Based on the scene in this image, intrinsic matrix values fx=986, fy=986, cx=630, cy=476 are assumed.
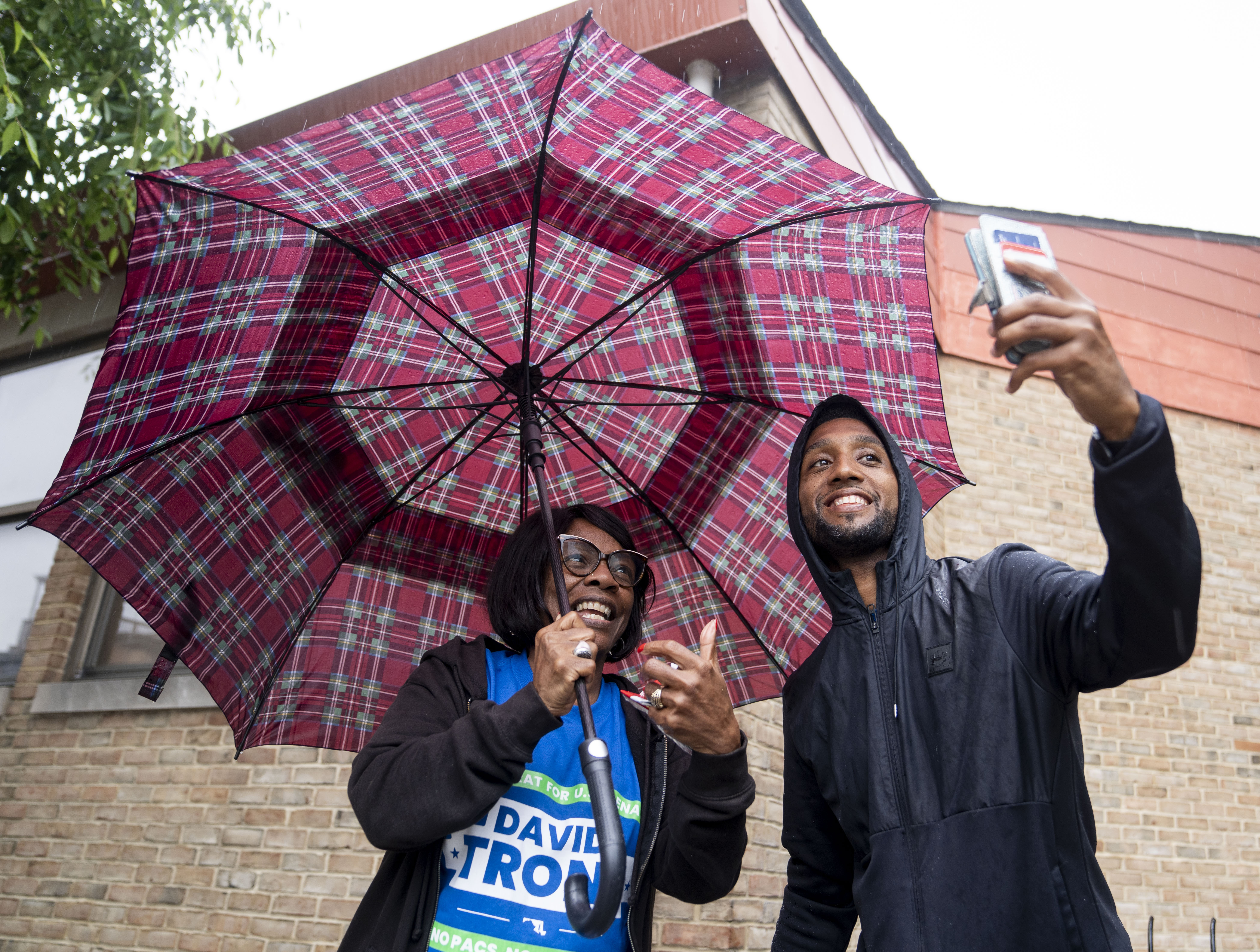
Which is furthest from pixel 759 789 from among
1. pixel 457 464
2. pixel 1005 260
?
pixel 1005 260

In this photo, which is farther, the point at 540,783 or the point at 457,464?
the point at 457,464

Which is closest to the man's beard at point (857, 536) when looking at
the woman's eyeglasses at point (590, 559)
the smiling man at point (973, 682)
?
the smiling man at point (973, 682)

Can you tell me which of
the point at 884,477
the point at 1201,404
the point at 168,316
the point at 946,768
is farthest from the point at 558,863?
the point at 1201,404

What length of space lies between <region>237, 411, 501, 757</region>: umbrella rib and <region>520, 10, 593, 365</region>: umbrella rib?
1.09 feet

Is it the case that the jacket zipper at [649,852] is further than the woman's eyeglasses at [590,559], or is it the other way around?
the woman's eyeglasses at [590,559]

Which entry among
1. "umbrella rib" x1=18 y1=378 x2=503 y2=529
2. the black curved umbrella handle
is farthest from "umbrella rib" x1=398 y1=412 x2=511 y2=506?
the black curved umbrella handle

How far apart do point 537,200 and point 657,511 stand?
966 mm

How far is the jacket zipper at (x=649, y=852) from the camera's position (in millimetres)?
2170

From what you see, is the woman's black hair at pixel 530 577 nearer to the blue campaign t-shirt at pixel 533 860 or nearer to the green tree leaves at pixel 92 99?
the blue campaign t-shirt at pixel 533 860

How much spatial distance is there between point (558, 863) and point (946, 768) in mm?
856

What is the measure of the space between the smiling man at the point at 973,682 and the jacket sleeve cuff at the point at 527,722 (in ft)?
1.79

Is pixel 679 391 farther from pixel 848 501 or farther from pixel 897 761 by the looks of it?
pixel 897 761

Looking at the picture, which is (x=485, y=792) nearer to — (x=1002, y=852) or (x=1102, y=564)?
(x=1002, y=852)

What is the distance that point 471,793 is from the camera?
193 centimetres
